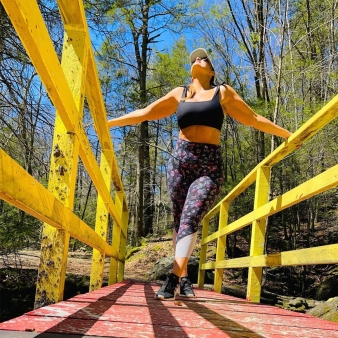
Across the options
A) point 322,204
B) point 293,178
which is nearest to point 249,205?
point 293,178

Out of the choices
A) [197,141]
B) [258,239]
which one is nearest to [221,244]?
[258,239]

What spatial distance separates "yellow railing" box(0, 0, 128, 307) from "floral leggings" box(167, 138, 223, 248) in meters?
0.61

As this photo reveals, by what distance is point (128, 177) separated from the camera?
74.8ft

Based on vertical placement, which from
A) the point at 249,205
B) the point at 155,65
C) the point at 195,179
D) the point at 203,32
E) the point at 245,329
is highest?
the point at 155,65

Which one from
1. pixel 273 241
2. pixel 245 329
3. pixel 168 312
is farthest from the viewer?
pixel 273 241

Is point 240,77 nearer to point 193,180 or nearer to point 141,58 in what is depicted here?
point 141,58

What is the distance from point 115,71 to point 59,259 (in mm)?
13571

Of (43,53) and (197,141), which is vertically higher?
(197,141)

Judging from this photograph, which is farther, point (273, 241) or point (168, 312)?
point (273, 241)

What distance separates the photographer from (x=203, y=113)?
272 cm

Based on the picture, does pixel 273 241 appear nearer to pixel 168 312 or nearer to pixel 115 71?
pixel 115 71

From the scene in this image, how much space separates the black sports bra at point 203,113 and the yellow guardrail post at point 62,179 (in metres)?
1.07

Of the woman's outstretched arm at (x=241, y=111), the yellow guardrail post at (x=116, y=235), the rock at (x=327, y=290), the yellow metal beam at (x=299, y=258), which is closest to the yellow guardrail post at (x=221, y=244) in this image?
the yellow metal beam at (x=299, y=258)

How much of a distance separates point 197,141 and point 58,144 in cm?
125
